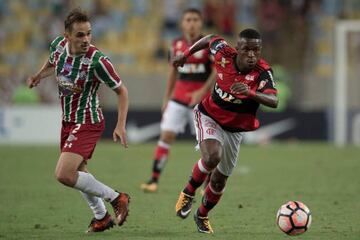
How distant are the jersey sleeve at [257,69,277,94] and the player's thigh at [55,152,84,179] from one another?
181 centimetres

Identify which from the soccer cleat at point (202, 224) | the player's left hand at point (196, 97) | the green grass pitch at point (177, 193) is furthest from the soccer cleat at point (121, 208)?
the player's left hand at point (196, 97)

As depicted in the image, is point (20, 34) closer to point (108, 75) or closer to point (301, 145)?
point (301, 145)

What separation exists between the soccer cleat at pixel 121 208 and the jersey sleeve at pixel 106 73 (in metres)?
1.06

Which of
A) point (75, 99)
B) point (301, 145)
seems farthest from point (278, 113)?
point (75, 99)

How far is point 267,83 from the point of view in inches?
302

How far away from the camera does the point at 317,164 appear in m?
15.7

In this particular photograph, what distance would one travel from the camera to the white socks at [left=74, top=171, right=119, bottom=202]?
7.59 meters

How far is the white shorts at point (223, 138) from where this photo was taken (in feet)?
26.5

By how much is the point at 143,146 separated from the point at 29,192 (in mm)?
8683

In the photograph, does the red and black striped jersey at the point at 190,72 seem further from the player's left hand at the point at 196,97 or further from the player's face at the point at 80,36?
the player's face at the point at 80,36

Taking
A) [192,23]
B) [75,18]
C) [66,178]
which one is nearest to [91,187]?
[66,178]

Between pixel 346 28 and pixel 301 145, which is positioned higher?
pixel 346 28

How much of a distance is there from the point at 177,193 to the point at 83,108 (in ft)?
12.2

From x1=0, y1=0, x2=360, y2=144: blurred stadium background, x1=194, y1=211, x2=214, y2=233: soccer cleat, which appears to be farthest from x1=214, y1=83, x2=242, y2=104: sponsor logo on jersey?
x1=0, y1=0, x2=360, y2=144: blurred stadium background
